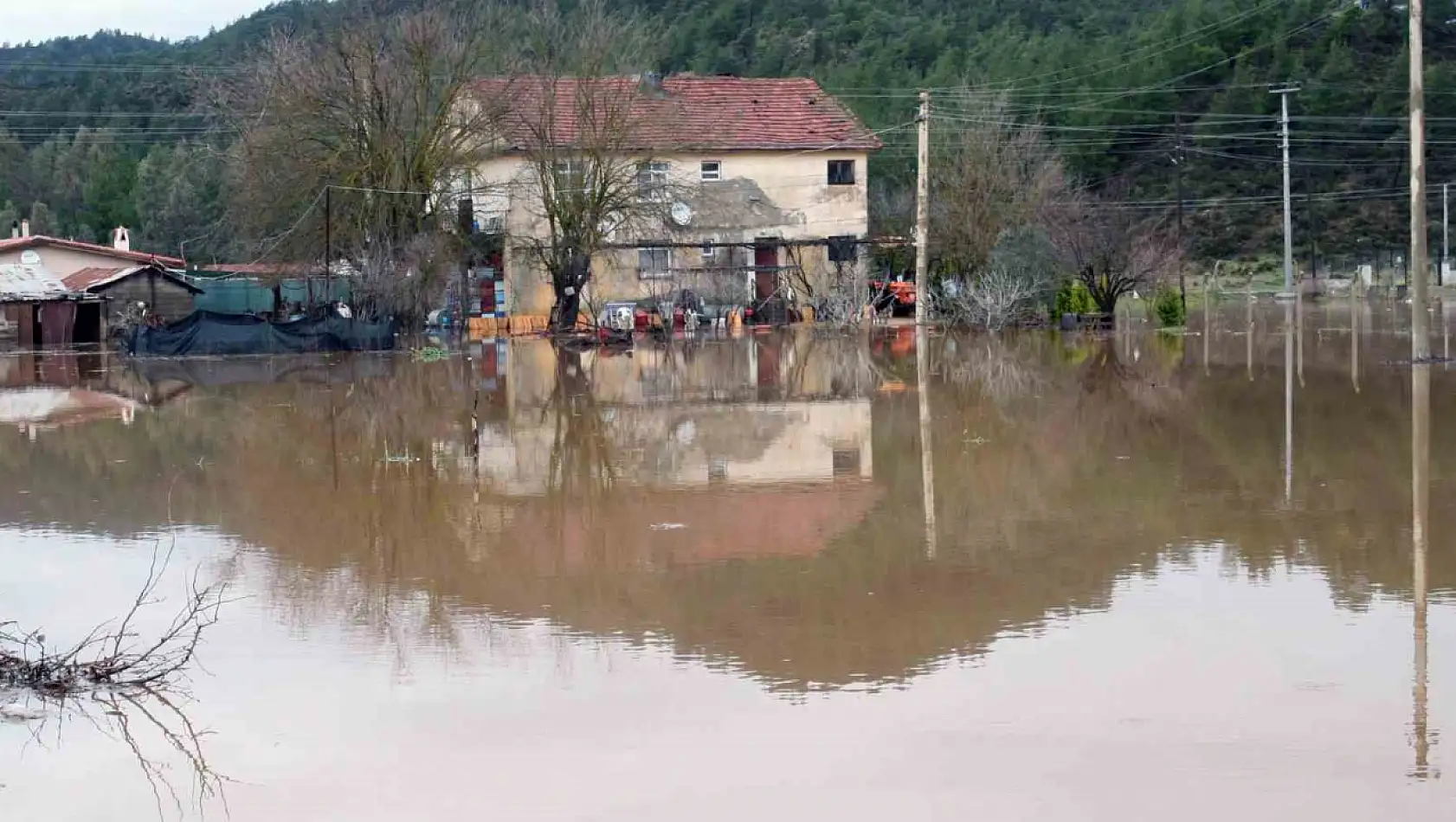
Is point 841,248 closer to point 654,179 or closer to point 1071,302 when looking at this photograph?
point 654,179

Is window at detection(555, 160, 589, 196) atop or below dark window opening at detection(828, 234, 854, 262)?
atop

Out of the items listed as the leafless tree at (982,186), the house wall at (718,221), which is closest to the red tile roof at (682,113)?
the house wall at (718,221)

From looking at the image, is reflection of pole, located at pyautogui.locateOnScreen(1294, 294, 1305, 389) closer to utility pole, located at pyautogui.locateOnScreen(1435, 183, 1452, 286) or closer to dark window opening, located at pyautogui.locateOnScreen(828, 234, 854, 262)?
dark window opening, located at pyautogui.locateOnScreen(828, 234, 854, 262)

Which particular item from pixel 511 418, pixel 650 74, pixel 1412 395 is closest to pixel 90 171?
pixel 650 74

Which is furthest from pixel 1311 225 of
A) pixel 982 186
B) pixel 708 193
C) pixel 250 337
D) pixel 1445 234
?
pixel 250 337

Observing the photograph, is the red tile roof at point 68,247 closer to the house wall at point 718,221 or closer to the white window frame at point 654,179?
the house wall at point 718,221

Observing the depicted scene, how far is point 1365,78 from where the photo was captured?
77.8 meters

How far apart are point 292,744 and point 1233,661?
16.0 feet

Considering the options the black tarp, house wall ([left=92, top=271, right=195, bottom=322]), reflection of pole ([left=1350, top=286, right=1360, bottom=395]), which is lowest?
reflection of pole ([left=1350, top=286, right=1360, bottom=395])

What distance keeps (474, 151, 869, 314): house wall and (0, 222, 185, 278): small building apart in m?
11.5

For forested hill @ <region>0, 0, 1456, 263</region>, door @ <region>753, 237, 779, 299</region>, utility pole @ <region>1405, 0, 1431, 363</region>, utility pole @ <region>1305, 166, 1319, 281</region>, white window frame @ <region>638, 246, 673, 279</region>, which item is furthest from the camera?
forested hill @ <region>0, 0, 1456, 263</region>

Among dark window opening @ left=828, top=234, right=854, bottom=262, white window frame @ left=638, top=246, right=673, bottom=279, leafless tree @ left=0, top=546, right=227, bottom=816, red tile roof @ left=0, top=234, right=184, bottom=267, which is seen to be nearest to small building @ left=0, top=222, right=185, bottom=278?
red tile roof @ left=0, top=234, right=184, bottom=267

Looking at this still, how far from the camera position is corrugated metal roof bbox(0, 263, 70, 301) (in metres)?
47.6

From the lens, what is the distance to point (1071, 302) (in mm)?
44344
